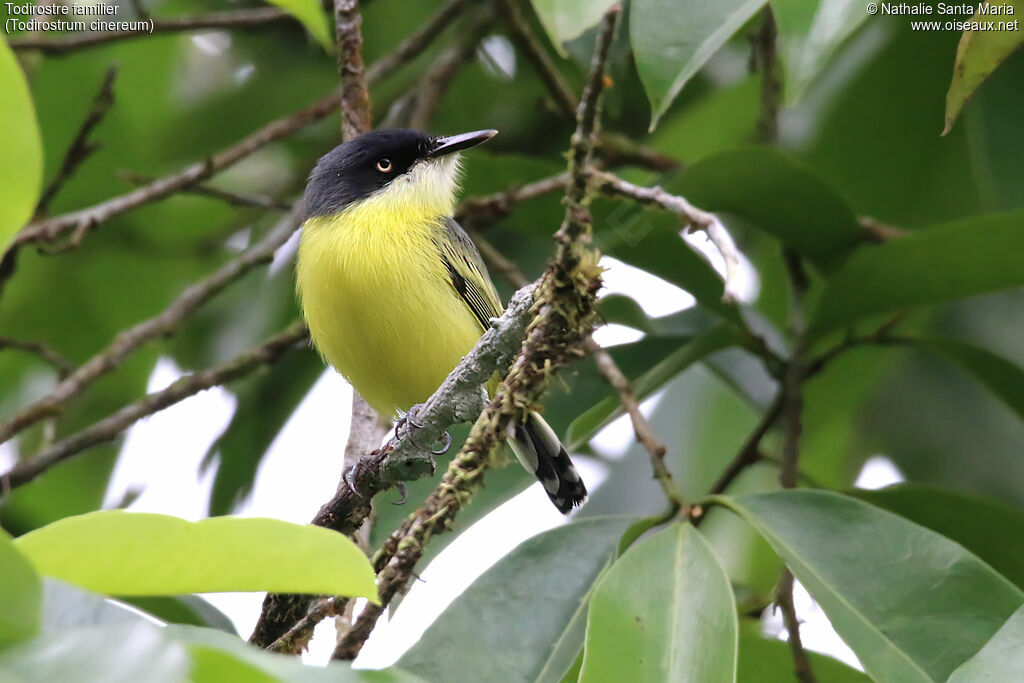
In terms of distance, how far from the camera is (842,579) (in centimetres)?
291

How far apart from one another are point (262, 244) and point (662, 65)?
2.70m

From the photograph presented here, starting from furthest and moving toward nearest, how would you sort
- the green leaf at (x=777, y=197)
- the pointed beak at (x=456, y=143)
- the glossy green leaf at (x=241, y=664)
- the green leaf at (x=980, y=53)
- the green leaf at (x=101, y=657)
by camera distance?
the pointed beak at (x=456, y=143), the green leaf at (x=777, y=197), the green leaf at (x=980, y=53), the glossy green leaf at (x=241, y=664), the green leaf at (x=101, y=657)

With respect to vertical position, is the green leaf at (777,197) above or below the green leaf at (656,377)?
above

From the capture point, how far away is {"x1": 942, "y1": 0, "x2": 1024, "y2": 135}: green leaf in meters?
2.65

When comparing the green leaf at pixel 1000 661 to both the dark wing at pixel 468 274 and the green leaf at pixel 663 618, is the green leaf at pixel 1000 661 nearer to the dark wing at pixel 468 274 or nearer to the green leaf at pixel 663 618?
the green leaf at pixel 663 618

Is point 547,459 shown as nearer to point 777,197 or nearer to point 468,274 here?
point 468,274

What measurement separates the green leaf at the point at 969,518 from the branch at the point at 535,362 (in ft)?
5.78

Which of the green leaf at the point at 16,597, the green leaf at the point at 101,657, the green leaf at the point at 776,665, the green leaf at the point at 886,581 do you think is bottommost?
the green leaf at the point at 776,665

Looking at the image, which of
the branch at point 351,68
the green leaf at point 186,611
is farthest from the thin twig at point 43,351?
the branch at point 351,68

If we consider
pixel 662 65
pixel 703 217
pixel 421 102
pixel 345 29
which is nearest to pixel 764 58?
pixel 421 102

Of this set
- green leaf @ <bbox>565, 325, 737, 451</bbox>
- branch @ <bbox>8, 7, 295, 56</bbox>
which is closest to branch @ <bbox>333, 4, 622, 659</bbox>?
green leaf @ <bbox>565, 325, 737, 451</bbox>

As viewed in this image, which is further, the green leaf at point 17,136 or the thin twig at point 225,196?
the thin twig at point 225,196

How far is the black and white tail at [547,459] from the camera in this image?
379 centimetres

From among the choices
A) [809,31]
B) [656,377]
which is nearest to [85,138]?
[656,377]
